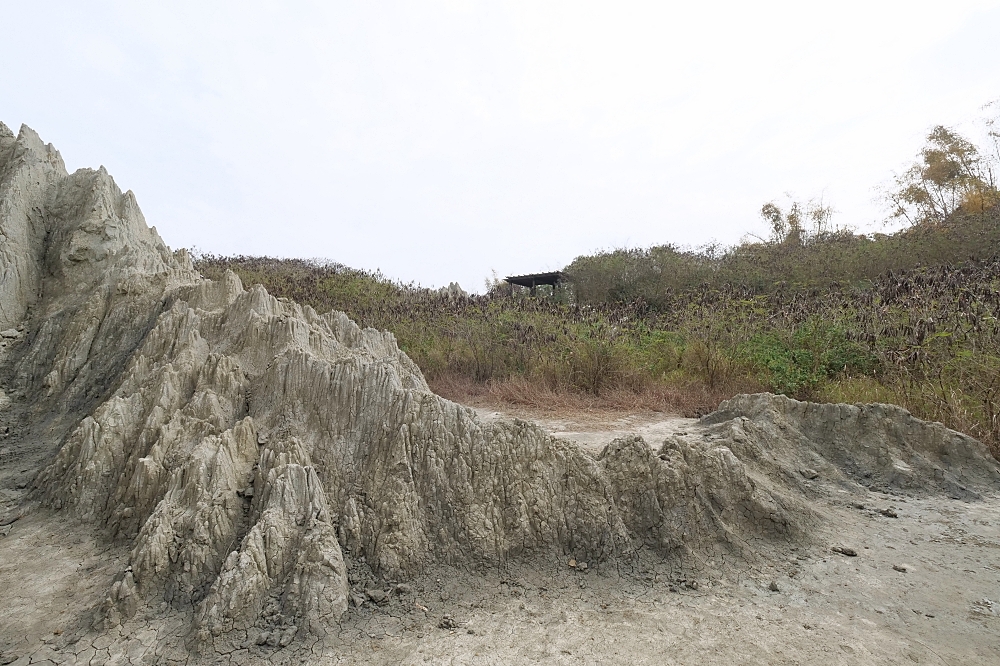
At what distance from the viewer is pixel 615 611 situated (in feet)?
10.3

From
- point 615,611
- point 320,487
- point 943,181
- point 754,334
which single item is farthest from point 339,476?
point 943,181

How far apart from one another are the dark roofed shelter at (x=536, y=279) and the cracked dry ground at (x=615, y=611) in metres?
17.5

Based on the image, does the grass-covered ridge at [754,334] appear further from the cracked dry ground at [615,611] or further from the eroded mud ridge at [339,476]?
the cracked dry ground at [615,611]

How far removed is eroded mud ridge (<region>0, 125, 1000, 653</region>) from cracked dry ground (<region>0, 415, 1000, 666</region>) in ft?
0.38

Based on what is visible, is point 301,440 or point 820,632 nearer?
point 820,632

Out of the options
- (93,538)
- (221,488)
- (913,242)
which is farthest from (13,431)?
(913,242)

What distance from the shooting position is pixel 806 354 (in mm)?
8422

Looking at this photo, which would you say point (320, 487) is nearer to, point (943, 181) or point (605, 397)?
point (605, 397)

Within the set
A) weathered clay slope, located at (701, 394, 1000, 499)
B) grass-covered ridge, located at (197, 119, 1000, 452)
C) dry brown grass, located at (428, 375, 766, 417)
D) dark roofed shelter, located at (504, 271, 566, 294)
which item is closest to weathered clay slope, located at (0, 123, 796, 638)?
weathered clay slope, located at (701, 394, 1000, 499)

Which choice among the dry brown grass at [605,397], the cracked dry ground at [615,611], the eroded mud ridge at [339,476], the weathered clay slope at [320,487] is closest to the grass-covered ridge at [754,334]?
the dry brown grass at [605,397]

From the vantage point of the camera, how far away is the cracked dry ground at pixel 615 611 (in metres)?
2.76

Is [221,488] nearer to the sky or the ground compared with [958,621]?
nearer to the sky

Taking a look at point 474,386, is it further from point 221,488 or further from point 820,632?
point 820,632

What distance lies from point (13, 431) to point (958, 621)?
8.43 m
